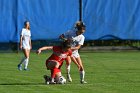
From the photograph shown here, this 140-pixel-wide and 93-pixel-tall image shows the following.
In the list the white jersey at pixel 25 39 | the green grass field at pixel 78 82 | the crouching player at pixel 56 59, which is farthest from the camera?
the white jersey at pixel 25 39

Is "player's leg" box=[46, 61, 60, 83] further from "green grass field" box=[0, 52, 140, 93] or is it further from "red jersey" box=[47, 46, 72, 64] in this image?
"green grass field" box=[0, 52, 140, 93]

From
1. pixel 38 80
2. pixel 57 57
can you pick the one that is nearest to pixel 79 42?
pixel 57 57

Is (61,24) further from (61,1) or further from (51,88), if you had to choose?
(51,88)

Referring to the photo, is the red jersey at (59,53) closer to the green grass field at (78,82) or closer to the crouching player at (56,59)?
the crouching player at (56,59)

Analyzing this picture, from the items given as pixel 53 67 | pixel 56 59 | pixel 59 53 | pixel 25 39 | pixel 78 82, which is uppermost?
pixel 25 39

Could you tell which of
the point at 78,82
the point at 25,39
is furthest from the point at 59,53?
the point at 25,39

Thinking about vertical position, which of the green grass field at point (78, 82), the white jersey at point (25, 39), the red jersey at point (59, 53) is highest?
the white jersey at point (25, 39)

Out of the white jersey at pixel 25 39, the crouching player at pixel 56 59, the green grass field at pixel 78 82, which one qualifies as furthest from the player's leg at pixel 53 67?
the white jersey at pixel 25 39

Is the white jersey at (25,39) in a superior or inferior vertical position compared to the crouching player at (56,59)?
superior

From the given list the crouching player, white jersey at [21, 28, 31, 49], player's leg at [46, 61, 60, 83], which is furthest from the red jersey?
white jersey at [21, 28, 31, 49]

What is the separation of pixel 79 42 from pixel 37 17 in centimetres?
1781

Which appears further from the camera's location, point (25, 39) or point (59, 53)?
point (25, 39)

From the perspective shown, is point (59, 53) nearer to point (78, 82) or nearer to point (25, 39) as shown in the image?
point (78, 82)

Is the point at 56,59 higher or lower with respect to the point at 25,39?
lower
